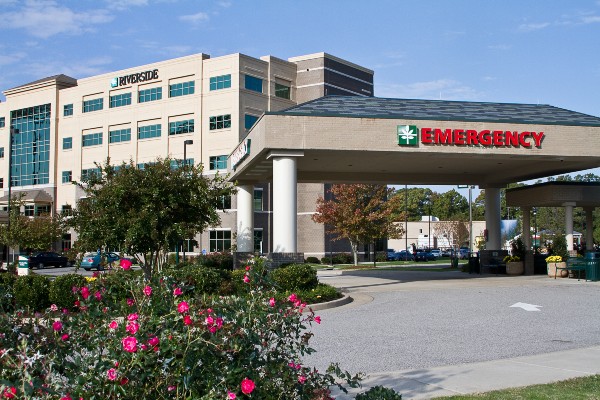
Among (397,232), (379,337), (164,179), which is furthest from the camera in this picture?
(397,232)

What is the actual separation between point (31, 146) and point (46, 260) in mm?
21912

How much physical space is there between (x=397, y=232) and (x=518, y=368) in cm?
4482

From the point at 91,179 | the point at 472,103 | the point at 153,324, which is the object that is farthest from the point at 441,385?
the point at 472,103

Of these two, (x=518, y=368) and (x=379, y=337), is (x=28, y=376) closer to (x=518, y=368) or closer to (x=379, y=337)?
(x=518, y=368)

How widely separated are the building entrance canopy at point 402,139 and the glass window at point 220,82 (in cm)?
3176

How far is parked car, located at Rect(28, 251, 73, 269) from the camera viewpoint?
181 feet

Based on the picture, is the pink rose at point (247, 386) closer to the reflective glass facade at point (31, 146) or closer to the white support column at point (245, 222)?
the white support column at point (245, 222)

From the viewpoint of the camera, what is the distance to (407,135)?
2339cm

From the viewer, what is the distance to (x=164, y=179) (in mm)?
21500

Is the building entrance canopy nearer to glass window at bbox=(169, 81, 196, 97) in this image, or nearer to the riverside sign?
the riverside sign

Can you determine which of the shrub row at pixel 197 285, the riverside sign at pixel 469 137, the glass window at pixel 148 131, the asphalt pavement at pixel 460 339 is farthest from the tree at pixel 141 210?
the glass window at pixel 148 131

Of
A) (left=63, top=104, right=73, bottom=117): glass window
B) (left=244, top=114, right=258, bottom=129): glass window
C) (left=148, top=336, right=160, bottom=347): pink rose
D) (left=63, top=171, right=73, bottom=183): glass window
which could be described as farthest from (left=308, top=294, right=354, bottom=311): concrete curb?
(left=63, top=104, right=73, bottom=117): glass window

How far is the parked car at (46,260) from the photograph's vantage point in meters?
55.2

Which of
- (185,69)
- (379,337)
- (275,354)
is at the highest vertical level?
(185,69)
